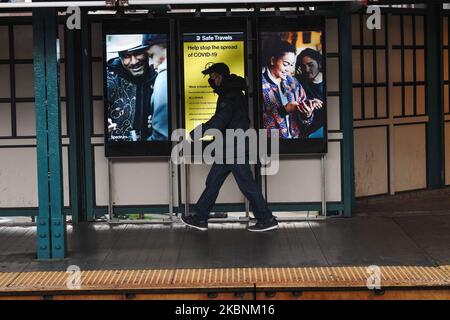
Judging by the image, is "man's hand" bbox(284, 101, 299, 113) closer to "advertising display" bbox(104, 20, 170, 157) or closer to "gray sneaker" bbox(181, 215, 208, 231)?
"advertising display" bbox(104, 20, 170, 157)

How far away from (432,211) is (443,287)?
11.4 ft

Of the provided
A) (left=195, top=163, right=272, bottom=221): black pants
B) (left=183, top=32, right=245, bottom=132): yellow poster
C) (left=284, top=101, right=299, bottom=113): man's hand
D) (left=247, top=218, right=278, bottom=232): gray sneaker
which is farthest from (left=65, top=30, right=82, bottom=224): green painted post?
(left=284, top=101, right=299, bottom=113): man's hand

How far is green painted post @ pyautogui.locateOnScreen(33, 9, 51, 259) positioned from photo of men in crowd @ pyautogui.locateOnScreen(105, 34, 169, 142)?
1551 millimetres

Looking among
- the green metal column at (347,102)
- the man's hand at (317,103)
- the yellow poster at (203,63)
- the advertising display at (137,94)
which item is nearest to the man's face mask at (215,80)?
the yellow poster at (203,63)

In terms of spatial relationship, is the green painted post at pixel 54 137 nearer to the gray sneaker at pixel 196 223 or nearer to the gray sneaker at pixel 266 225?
the gray sneaker at pixel 196 223

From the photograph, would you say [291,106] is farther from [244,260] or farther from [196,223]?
[244,260]

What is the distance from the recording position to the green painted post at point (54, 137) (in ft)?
25.9

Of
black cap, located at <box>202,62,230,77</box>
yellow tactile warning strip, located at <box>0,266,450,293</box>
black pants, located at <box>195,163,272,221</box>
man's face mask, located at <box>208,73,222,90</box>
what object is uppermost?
black cap, located at <box>202,62,230,77</box>

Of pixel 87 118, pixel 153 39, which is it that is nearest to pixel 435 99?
pixel 153 39

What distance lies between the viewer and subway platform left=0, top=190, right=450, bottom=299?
6.90 metres

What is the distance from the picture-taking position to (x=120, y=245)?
8625 millimetres

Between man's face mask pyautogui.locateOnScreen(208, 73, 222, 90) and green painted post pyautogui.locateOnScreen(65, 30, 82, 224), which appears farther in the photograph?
green painted post pyautogui.locateOnScreen(65, 30, 82, 224)

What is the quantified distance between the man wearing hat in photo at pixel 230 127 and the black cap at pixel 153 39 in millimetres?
605
